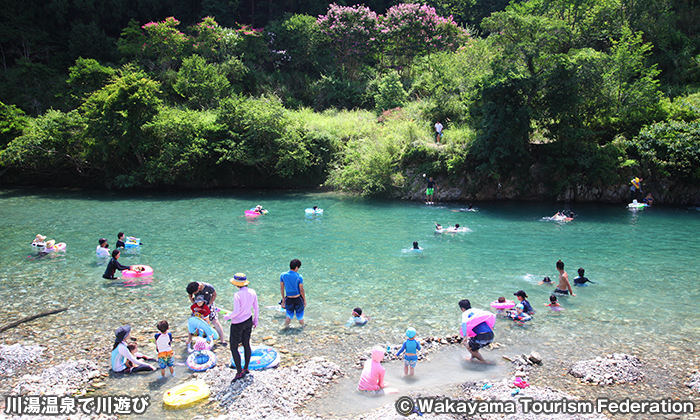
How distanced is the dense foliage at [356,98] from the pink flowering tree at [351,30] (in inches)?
5.6

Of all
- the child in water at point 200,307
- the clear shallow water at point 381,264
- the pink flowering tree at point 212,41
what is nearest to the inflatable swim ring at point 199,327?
the child in water at point 200,307

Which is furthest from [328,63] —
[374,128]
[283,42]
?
[374,128]

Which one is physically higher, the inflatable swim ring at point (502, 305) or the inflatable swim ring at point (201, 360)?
the inflatable swim ring at point (502, 305)

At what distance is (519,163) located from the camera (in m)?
29.3

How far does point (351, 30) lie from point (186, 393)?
140 feet

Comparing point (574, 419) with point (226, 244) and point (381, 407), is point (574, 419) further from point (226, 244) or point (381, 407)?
point (226, 244)

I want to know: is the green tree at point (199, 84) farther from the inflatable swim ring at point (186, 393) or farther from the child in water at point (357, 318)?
the inflatable swim ring at point (186, 393)

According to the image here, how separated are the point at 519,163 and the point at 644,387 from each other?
22.4m

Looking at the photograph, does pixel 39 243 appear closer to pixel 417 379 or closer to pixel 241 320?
pixel 241 320

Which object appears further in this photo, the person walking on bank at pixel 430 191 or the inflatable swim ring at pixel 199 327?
the person walking on bank at pixel 430 191

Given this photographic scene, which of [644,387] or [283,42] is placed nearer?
[644,387]

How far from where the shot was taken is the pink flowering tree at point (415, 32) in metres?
44.3

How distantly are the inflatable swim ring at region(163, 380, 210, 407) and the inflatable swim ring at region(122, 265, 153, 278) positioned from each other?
7.86 meters

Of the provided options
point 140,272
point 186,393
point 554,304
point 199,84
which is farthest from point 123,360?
point 199,84
